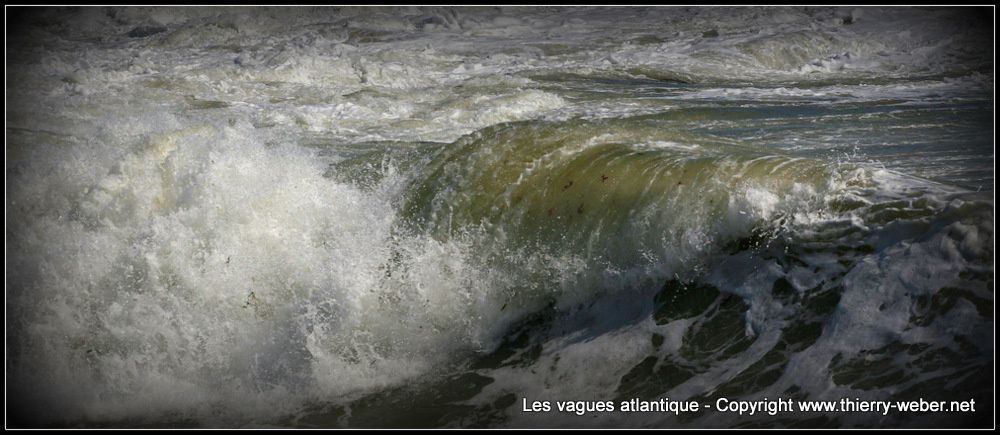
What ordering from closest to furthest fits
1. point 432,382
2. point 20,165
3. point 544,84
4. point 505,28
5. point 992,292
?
point 992,292 < point 432,382 < point 20,165 < point 544,84 < point 505,28

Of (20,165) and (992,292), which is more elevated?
(20,165)

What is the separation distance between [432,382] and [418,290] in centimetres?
75

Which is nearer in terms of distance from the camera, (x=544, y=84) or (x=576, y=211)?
(x=576, y=211)

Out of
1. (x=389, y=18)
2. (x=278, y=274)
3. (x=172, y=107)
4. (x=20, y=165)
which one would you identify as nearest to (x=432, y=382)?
(x=278, y=274)

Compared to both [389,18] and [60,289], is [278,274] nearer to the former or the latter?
[60,289]

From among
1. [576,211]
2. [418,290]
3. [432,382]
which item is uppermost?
[576,211]

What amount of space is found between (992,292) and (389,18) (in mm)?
22604

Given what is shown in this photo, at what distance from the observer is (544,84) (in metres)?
15.0

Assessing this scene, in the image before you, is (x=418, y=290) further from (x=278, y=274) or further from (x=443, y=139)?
(x=443, y=139)

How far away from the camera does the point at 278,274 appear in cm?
605

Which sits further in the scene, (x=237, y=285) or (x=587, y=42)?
(x=587, y=42)

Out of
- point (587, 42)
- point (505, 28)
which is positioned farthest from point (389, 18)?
point (587, 42)

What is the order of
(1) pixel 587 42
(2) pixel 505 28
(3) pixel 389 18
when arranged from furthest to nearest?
(3) pixel 389 18, (2) pixel 505 28, (1) pixel 587 42

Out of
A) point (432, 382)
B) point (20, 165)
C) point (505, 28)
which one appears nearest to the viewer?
point (432, 382)
